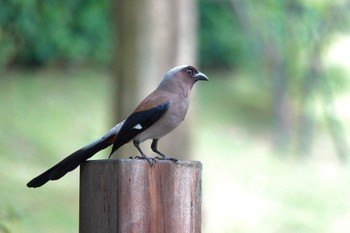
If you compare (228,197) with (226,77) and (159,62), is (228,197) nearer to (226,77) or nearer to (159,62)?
(159,62)

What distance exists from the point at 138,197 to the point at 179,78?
3.59 feet

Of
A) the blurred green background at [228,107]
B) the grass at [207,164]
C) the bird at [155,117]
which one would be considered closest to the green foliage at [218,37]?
the blurred green background at [228,107]

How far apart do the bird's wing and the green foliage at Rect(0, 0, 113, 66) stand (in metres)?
7.44

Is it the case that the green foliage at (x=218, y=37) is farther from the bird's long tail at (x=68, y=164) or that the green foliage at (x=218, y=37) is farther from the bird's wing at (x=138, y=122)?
the bird's long tail at (x=68, y=164)

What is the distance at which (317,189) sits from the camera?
2005cm

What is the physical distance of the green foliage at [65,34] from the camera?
46.9 ft

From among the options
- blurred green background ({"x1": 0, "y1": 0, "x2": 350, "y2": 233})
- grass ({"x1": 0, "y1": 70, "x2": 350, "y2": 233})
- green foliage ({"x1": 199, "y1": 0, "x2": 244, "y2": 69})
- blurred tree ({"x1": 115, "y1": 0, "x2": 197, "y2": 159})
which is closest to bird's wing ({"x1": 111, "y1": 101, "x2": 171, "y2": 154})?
blurred green background ({"x1": 0, "y1": 0, "x2": 350, "y2": 233})

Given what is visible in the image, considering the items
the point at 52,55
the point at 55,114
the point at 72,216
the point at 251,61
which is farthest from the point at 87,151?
the point at 251,61

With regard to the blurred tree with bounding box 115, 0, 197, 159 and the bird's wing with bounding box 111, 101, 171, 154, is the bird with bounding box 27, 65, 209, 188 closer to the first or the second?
the bird's wing with bounding box 111, 101, 171, 154

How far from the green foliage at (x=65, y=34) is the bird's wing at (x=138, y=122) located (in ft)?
24.4

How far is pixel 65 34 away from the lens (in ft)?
72.6

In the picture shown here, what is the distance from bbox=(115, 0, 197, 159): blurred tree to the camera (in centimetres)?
1183

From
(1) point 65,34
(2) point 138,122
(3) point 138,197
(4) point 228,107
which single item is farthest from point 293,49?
(3) point 138,197

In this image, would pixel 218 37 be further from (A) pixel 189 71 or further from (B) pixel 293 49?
(A) pixel 189 71
